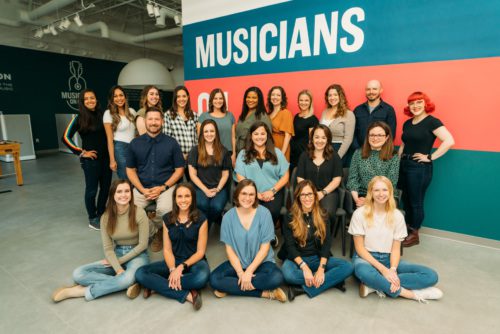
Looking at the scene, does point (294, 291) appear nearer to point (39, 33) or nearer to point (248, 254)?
point (248, 254)

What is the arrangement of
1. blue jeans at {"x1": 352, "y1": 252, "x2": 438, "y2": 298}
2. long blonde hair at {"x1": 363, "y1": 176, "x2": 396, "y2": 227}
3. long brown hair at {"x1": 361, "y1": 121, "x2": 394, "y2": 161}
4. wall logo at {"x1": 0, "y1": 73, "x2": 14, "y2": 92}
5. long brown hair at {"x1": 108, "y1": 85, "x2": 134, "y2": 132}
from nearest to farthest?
blue jeans at {"x1": 352, "y1": 252, "x2": 438, "y2": 298}, long blonde hair at {"x1": 363, "y1": 176, "x2": 396, "y2": 227}, long brown hair at {"x1": 361, "y1": 121, "x2": 394, "y2": 161}, long brown hair at {"x1": 108, "y1": 85, "x2": 134, "y2": 132}, wall logo at {"x1": 0, "y1": 73, "x2": 14, "y2": 92}

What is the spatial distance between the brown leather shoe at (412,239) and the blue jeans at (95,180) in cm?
341

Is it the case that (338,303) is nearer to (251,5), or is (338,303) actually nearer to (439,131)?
(439,131)

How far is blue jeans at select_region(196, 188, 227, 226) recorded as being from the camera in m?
3.16

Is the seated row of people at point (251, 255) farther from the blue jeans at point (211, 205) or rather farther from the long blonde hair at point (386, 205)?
the blue jeans at point (211, 205)

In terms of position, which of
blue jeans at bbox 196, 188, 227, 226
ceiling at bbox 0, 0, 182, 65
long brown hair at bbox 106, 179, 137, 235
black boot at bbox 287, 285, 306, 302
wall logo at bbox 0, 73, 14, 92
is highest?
ceiling at bbox 0, 0, 182, 65

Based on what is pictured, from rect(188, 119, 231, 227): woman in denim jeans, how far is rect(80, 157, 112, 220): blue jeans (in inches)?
49.0

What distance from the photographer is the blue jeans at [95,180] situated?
371cm

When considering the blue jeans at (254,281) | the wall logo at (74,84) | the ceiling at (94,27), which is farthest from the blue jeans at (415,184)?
the wall logo at (74,84)

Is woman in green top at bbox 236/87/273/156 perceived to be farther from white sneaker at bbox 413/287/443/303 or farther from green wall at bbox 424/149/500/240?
white sneaker at bbox 413/287/443/303

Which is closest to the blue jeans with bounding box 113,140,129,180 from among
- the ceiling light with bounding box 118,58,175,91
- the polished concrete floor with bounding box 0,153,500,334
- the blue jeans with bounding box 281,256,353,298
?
the polished concrete floor with bounding box 0,153,500,334

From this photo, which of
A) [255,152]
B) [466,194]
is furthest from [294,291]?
[466,194]

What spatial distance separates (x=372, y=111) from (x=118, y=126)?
277cm

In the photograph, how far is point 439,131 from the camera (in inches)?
119
